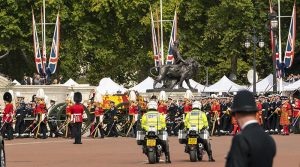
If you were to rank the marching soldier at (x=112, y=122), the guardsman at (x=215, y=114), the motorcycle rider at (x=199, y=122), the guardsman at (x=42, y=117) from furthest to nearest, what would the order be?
the guardsman at (x=215, y=114) → the marching soldier at (x=112, y=122) → the guardsman at (x=42, y=117) → the motorcycle rider at (x=199, y=122)

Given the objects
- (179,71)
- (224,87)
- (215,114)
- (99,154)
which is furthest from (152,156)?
(224,87)

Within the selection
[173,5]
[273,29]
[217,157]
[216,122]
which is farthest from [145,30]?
[217,157]

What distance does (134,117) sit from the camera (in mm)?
43094

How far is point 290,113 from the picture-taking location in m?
44.5

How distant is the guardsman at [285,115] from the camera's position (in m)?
43.7

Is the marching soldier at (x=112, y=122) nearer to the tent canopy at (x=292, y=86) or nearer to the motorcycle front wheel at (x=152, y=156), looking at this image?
the tent canopy at (x=292, y=86)

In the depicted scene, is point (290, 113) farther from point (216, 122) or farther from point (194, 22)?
point (194, 22)

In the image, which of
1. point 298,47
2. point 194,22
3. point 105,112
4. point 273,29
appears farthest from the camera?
point 194,22

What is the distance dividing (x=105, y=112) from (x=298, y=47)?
25.1m

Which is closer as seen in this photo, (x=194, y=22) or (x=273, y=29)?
(x=273, y=29)

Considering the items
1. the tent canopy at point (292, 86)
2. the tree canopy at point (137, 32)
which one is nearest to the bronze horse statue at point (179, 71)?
the tent canopy at point (292, 86)

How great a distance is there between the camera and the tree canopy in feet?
221

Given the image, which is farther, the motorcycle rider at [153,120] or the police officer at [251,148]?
the motorcycle rider at [153,120]

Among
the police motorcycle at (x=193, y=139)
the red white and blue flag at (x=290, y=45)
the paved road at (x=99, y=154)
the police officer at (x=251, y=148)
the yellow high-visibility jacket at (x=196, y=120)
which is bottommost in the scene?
the paved road at (x=99, y=154)
